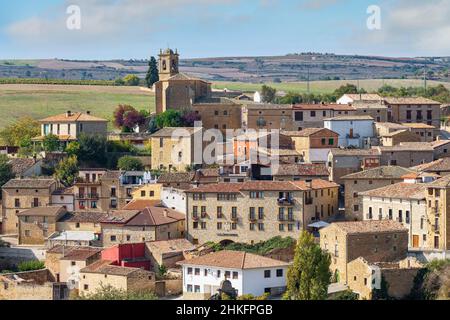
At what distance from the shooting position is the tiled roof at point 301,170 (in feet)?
173

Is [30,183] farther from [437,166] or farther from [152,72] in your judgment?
[152,72]

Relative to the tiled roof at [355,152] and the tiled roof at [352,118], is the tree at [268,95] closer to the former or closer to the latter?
the tiled roof at [352,118]

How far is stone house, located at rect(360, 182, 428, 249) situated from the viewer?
46.1 m

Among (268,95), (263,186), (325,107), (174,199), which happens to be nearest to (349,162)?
(263,186)

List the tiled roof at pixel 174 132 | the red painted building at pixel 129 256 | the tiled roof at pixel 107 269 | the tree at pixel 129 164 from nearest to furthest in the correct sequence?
1. the tiled roof at pixel 107 269
2. the red painted building at pixel 129 256
3. the tree at pixel 129 164
4. the tiled roof at pixel 174 132

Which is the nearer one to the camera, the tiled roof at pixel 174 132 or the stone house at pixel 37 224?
the stone house at pixel 37 224

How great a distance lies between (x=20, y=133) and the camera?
68.7 m

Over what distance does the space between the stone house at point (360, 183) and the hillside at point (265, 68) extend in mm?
84538

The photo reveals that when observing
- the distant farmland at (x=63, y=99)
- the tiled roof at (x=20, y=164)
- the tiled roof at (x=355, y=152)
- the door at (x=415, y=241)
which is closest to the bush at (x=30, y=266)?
the tiled roof at (x=20, y=164)

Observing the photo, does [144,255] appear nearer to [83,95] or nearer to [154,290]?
[154,290]

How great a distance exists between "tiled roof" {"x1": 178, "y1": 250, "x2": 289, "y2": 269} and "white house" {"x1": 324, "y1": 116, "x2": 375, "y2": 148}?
52.7 feet

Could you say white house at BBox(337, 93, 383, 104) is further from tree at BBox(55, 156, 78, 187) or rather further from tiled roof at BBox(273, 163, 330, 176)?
tree at BBox(55, 156, 78, 187)

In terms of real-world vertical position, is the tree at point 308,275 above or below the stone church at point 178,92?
below

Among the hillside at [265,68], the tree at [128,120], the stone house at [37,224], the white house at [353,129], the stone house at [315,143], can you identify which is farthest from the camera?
the hillside at [265,68]
